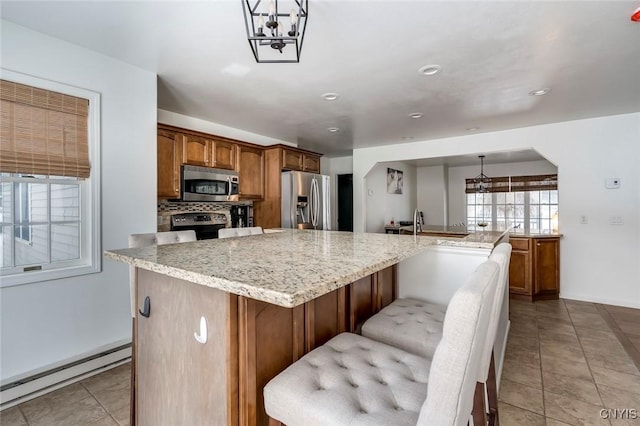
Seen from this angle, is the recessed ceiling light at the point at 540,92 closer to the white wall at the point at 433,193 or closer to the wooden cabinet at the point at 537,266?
the wooden cabinet at the point at 537,266

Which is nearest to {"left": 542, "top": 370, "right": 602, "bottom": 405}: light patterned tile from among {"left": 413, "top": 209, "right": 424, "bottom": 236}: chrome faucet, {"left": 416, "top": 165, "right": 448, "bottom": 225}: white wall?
{"left": 413, "top": 209, "right": 424, "bottom": 236}: chrome faucet

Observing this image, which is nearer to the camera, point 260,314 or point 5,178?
point 260,314

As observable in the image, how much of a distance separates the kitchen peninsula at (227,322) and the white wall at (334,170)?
18.2 ft

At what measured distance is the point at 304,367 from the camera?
3.34ft

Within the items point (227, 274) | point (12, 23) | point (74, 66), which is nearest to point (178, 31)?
point (74, 66)

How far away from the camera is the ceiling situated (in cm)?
→ 182

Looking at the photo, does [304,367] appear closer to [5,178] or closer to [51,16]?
[5,178]

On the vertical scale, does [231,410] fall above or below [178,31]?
below

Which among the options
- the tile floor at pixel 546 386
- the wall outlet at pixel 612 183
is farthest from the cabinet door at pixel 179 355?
the wall outlet at pixel 612 183

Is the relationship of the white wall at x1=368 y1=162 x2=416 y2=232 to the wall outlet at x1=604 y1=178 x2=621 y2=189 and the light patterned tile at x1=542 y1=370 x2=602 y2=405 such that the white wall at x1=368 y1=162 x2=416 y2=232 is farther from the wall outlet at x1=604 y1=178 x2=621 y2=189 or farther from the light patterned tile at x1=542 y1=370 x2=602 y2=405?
the light patterned tile at x1=542 y1=370 x2=602 y2=405

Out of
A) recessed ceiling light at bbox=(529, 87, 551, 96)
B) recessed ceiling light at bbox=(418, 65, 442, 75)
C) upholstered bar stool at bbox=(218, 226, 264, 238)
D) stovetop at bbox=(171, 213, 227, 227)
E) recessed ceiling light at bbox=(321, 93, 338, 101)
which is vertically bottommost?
upholstered bar stool at bbox=(218, 226, 264, 238)

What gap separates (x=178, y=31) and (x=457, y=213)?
7.10m

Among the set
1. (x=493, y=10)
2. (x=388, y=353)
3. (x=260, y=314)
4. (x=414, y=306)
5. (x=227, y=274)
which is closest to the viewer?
(x=227, y=274)

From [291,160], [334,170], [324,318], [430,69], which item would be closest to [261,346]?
[324,318]
